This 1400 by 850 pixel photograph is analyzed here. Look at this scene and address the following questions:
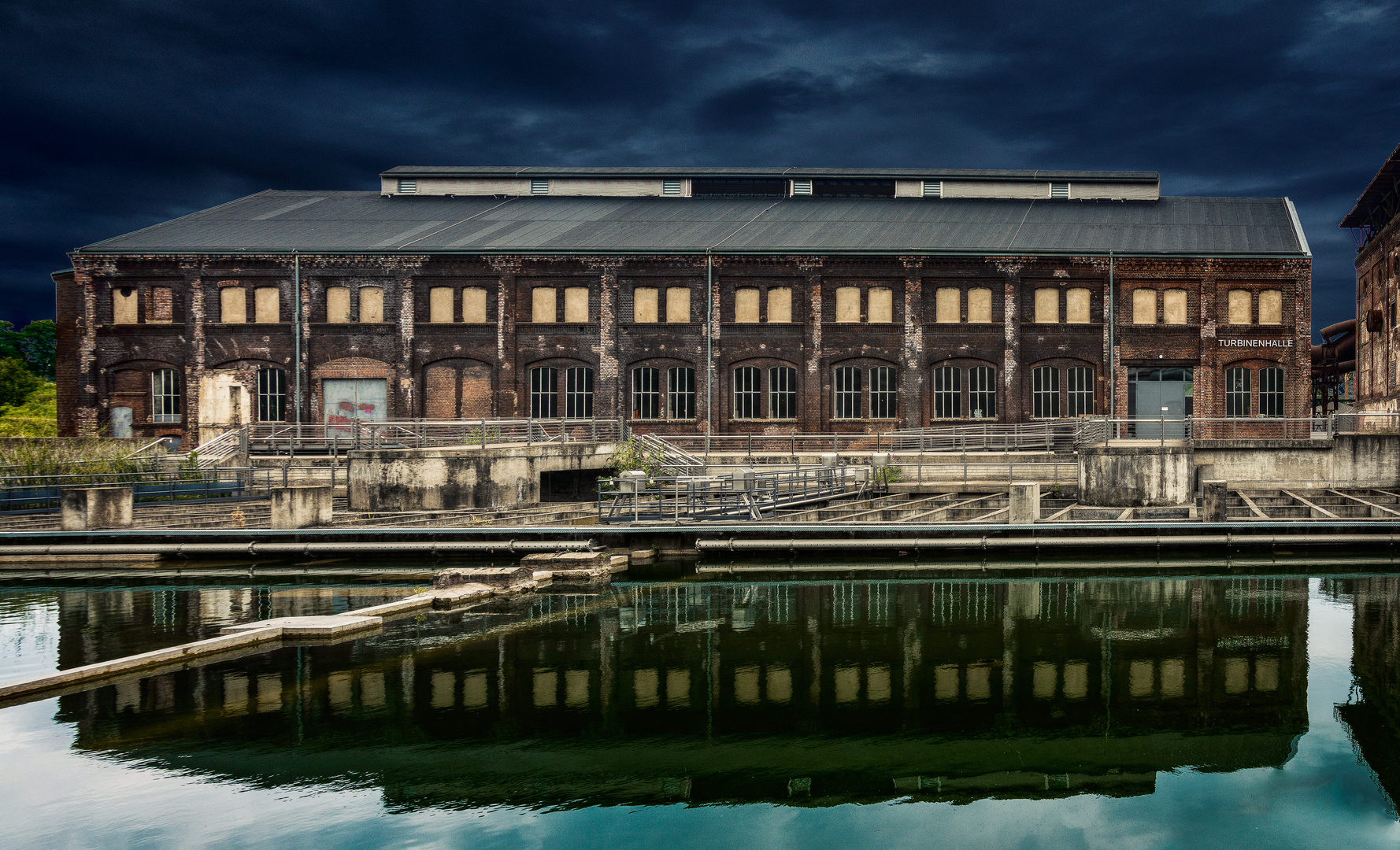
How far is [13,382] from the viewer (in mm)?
53188

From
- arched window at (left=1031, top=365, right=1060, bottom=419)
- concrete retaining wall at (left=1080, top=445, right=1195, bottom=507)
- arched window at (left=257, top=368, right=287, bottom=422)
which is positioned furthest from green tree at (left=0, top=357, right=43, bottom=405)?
concrete retaining wall at (left=1080, top=445, right=1195, bottom=507)

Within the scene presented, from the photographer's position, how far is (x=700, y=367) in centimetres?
3219

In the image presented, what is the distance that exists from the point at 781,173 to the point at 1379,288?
2773cm

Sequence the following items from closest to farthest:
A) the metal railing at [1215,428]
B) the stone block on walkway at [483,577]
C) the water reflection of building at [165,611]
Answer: the water reflection of building at [165,611] → the stone block on walkway at [483,577] → the metal railing at [1215,428]

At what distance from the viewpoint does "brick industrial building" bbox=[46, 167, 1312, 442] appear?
3161 centimetres

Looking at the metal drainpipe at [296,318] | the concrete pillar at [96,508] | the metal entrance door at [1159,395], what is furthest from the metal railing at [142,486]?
the metal entrance door at [1159,395]

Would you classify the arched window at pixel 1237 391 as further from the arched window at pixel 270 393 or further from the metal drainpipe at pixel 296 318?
the arched window at pixel 270 393

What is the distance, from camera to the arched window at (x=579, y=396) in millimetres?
32438

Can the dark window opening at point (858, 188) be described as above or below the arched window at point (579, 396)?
above

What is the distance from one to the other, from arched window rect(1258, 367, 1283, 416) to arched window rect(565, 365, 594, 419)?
25867 millimetres

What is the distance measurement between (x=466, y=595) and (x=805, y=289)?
21.0m

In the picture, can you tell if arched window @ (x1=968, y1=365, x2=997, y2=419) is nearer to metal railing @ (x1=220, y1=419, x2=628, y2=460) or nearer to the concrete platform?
metal railing @ (x1=220, y1=419, x2=628, y2=460)

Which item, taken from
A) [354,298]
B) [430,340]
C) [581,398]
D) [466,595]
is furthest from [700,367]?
[466,595]

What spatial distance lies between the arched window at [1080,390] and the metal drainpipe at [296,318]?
30137mm
